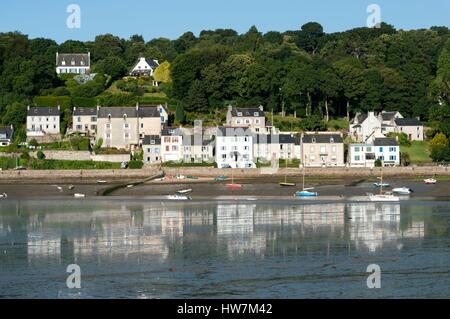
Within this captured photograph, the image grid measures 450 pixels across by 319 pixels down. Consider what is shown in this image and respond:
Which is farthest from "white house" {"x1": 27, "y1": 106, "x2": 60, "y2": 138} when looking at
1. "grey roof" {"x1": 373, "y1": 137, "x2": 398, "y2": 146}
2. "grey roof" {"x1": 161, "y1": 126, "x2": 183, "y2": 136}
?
"grey roof" {"x1": 373, "y1": 137, "x2": 398, "y2": 146}

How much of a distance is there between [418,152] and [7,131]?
87.3 ft

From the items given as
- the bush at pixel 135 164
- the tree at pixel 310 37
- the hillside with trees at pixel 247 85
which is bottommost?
the bush at pixel 135 164

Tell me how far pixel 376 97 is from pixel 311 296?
157ft

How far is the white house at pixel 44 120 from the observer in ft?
214

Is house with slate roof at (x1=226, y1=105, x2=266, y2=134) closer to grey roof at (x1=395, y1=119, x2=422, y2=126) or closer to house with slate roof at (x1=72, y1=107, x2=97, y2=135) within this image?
house with slate roof at (x1=72, y1=107, x2=97, y2=135)

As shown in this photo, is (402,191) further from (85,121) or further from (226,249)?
(85,121)

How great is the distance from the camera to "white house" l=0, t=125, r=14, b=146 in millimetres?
64188

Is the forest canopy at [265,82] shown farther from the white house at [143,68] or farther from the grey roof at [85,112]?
the grey roof at [85,112]

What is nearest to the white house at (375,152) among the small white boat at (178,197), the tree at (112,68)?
the small white boat at (178,197)

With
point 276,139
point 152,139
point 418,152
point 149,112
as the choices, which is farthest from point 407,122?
point 152,139

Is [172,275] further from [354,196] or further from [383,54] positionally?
[383,54]

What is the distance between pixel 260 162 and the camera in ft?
200

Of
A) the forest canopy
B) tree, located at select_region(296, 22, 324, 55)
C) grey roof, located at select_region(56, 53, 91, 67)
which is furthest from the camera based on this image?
tree, located at select_region(296, 22, 324, 55)

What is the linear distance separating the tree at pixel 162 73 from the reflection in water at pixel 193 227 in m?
33.0
